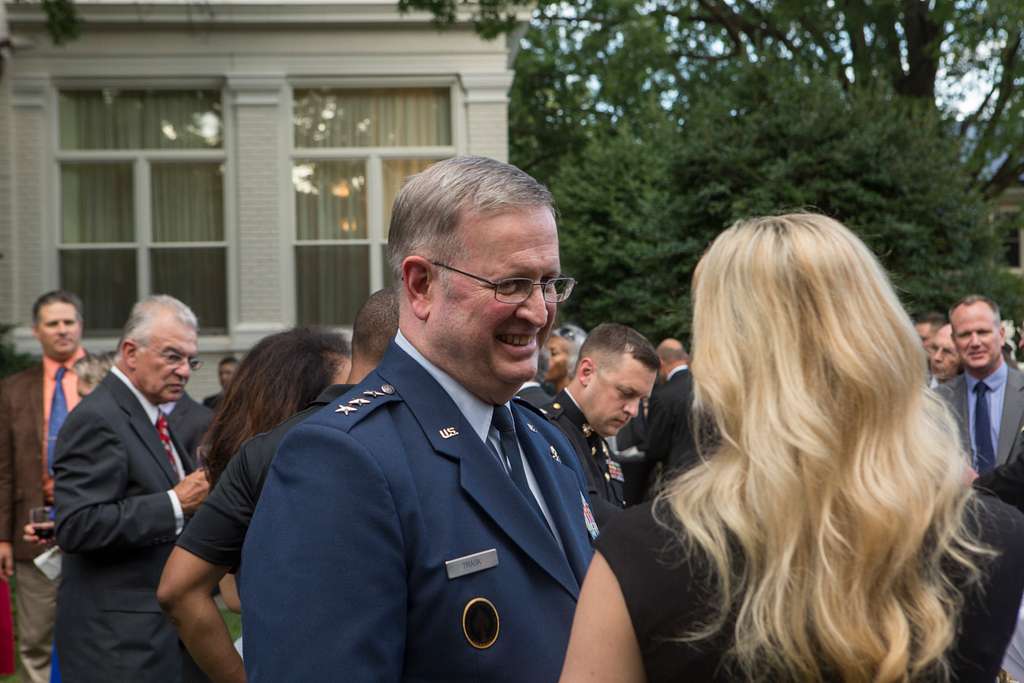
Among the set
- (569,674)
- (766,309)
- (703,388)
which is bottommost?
(569,674)

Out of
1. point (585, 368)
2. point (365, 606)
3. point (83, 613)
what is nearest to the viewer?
point (365, 606)

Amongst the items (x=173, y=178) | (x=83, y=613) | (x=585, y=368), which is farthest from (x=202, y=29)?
(x=83, y=613)

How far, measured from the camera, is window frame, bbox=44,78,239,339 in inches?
642

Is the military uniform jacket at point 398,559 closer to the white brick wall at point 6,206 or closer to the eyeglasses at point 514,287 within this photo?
the eyeglasses at point 514,287

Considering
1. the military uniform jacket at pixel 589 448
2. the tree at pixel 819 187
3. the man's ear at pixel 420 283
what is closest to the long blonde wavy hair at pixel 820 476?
the man's ear at pixel 420 283

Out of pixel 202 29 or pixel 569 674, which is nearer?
pixel 569 674

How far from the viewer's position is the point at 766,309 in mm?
1860

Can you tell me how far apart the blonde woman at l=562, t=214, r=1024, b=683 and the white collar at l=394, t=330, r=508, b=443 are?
63 centimetres

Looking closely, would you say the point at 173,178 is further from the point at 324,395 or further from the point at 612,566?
the point at 612,566

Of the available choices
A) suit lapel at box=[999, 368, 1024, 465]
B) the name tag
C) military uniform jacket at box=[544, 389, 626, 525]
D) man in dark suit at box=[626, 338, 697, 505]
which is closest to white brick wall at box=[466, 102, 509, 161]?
man in dark suit at box=[626, 338, 697, 505]

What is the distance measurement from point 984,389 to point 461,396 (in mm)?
6771

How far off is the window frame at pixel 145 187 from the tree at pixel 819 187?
565 centimetres

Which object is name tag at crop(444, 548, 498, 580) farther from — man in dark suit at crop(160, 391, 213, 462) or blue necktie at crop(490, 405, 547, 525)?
man in dark suit at crop(160, 391, 213, 462)

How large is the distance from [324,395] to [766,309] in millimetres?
1925
